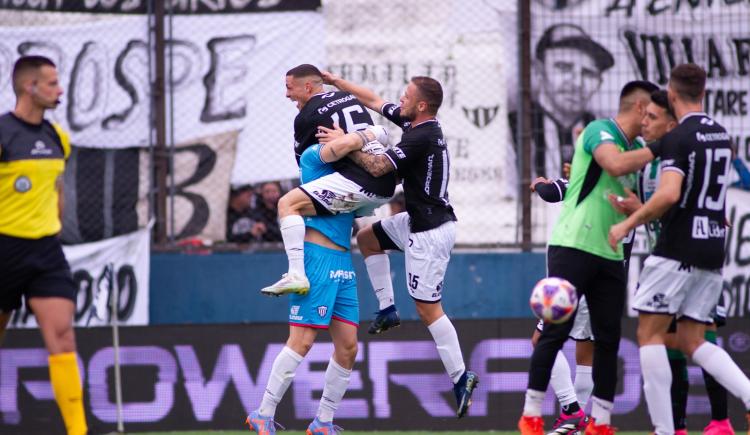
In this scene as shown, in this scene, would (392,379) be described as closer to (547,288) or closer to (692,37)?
(547,288)

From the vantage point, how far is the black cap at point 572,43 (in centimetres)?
1244

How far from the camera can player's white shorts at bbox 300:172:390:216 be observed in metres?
8.02

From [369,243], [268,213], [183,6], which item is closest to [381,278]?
[369,243]

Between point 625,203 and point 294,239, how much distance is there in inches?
92.1

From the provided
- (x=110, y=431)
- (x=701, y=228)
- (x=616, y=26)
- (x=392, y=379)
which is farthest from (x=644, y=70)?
(x=110, y=431)

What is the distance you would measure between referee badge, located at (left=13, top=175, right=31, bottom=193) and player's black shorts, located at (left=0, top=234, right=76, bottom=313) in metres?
0.31

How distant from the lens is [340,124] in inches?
324

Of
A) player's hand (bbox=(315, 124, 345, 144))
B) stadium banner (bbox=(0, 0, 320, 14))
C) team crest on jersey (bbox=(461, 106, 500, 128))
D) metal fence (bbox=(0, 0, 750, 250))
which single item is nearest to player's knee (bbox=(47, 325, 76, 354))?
player's hand (bbox=(315, 124, 345, 144))

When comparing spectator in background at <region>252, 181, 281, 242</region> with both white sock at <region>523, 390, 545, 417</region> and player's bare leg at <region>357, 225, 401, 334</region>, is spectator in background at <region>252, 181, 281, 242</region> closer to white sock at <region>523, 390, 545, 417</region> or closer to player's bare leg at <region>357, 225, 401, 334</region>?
player's bare leg at <region>357, 225, 401, 334</region>

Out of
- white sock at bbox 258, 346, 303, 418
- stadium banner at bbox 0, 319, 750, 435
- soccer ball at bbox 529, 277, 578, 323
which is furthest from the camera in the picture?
stadium banner at bbox 0, 319, 750, 435

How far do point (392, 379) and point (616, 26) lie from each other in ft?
16.0

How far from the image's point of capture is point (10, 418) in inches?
423

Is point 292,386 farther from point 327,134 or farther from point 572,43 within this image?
point 572,43

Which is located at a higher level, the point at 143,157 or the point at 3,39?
the point at 3,39
